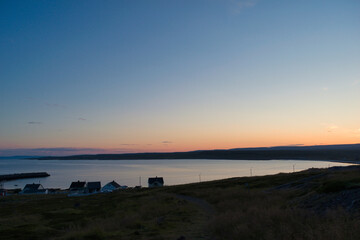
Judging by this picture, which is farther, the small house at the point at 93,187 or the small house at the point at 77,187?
the small house at the point at 77,187

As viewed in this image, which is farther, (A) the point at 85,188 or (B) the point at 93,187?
(B) the point at 93,187

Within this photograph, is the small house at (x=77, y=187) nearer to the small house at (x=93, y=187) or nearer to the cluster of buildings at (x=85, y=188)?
the cluster of buildings at (x=85, y=188)

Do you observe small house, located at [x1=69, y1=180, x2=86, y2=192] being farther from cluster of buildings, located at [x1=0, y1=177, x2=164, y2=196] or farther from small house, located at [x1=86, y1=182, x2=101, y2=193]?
small house, located at [x1=86, y1=182, x2=101, y2=193]

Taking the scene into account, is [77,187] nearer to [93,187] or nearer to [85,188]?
[85,188]

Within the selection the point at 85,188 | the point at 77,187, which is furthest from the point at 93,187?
the point at 77,187

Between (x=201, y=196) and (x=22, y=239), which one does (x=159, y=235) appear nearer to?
(x=22, y=239)

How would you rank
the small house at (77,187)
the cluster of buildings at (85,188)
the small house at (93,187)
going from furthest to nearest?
the small house at (77,187)
the small house at (93,187)
the cluster of buildings at (85,188)

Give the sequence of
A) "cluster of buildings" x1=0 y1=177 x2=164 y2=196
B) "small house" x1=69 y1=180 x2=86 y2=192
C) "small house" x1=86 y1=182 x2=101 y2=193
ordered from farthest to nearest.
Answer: "small house" x1=69 y1=180 x2=86 y2=192 < "small house" x1=86 y1=182 x2=101 y2=193 < "cluster of buildings" x1=0 y1=177 x2=164 y2=196

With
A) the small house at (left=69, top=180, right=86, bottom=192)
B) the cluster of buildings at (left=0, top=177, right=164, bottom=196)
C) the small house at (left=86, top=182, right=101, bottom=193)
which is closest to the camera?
the cluster of buildings at (left=0, top=177, right=164, bottom=196)

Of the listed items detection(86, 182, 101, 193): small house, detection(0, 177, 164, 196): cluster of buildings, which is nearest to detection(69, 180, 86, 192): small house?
detection(0, 177, 164, 196): cluster of buildings

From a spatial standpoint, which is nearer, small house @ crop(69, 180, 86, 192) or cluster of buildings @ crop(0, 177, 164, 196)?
cluster of buildings @ crop(0, 177, 164, 196)

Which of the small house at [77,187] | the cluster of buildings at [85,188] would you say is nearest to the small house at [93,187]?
the cluster of buildings at [85,188]

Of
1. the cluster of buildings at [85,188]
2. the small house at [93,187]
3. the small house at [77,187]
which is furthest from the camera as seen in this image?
the small house at [77,187]

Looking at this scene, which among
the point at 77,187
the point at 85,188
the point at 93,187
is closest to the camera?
the point at 85,188
